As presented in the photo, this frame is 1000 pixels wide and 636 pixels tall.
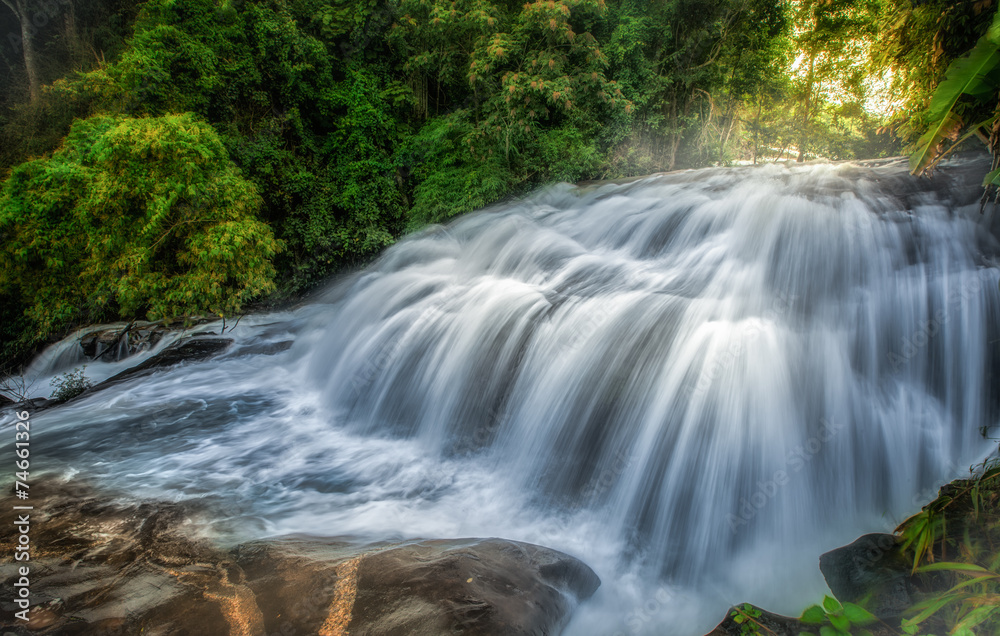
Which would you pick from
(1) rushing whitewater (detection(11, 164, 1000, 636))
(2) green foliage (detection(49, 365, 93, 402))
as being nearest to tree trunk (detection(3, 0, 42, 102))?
(2) green foliage (detection(49, 365, 93, 402))

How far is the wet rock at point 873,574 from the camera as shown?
95.9 inches

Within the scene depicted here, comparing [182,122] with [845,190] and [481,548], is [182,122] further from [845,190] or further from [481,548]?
[845,190]

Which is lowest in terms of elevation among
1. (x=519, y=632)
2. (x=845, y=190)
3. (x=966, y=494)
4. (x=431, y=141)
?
(x=519, y=632)

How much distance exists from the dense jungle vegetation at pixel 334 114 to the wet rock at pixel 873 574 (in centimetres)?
302

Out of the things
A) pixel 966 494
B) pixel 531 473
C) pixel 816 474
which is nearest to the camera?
pixel 966 494

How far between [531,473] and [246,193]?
21.2 ft

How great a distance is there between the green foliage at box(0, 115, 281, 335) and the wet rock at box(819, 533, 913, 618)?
7596mm

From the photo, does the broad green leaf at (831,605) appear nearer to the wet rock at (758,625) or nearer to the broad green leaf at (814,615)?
the broad green leaf at (814,615)

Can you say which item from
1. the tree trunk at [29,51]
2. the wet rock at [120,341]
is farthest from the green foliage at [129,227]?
the tree trunk at [29,51]

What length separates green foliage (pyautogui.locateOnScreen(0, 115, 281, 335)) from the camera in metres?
6.62

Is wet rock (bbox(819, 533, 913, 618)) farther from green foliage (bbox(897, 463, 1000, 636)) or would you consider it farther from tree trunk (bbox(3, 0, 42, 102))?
tree trunk (bbox(3, 0, 42, 102))

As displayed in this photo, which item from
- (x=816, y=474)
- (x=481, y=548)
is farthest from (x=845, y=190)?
(x=481, y=548)

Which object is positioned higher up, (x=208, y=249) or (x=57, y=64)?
(x=57, y=64)

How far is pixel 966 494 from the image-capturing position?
2717 mm
